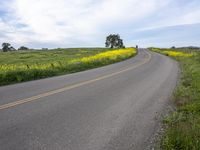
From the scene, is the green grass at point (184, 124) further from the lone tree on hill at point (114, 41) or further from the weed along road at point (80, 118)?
the lone tree on hill at point (114, 41)

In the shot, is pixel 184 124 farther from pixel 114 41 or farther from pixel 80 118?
pixel 114 41

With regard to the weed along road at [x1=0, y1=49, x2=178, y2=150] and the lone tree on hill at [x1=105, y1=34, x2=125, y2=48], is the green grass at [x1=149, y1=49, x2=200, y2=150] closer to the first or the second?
the weed along road at [x1=0, y1=49, x2=178, y2=150]

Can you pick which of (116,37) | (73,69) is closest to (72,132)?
(73,69)

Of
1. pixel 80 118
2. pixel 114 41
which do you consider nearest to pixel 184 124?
pixel 80 118

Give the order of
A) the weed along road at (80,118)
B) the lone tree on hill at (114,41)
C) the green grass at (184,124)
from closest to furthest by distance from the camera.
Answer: the green grass at (184,124) → the weed along road at (80,118) → the lone tree on hill at (114,41)

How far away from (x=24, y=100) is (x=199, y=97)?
19.1 ft

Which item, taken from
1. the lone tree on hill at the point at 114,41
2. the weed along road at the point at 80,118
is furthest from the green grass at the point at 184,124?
the lone tree on hill at the point at 114,41

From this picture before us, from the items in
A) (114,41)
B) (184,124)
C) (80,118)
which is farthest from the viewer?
(114,41)

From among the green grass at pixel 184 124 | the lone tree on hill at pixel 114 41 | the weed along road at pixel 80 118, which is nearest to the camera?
the green grass at pixel 184 124

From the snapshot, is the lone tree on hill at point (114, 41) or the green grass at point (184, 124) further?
the lone tree on hill at point (114, 41)

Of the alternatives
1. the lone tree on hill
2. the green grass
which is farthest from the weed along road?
the lone tree on hill

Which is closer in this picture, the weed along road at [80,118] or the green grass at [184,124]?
the green grass at [184,124]

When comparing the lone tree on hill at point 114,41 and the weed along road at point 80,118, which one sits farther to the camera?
the lone tree on hill at point 114,41

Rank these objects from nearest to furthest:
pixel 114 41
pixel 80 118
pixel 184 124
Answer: pixel 184 124, pixel 80 118, pixel 114 41
